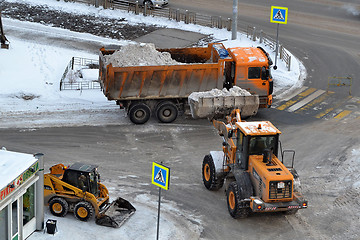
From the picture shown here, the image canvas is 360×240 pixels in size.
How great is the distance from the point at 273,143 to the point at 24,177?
745 centimetres

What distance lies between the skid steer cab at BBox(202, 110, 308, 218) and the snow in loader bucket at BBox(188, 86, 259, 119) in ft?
17.6

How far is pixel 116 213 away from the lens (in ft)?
62.2

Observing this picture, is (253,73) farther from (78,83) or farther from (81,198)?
(81,198)

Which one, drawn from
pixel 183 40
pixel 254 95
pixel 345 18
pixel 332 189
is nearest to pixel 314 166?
pixel 332 189

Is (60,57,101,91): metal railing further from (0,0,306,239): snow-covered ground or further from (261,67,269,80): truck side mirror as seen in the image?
(261,67,269,80): truck side mirror

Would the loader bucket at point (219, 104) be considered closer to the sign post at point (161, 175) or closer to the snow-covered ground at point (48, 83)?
the snow-covered ground at point (48, 83)

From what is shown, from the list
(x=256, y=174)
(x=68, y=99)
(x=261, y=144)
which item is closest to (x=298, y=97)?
(x=68, y=99)

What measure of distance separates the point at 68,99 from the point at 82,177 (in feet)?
36.3

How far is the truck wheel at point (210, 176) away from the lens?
810 inches

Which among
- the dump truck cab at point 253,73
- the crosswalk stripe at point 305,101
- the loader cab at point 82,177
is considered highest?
the dump truck cab at point 253,73

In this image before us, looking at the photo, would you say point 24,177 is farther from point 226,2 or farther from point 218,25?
point 226,2

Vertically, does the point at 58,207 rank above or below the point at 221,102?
below

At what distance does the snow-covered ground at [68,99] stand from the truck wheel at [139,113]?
2.56ft

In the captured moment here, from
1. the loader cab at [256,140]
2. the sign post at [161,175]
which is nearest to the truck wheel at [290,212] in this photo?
the loader cab at [256,140]
